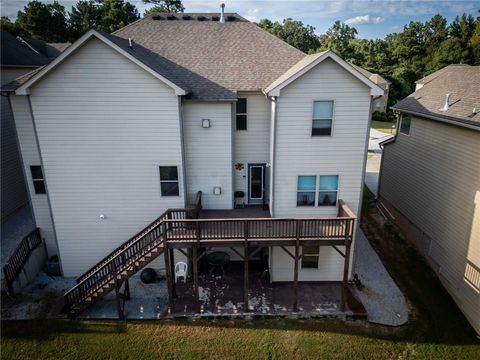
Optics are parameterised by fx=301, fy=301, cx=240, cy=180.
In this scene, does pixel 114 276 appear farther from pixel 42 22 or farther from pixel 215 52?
pixel 42 22

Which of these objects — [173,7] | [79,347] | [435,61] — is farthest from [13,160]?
[435,61]

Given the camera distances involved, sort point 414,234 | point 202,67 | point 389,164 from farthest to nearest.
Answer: point 389,164 < point 414,234 < point 202,67

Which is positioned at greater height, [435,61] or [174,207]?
[435,61]

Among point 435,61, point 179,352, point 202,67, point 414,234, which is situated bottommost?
point 179,352

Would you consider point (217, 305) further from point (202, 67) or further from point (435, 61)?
point (435, 61)

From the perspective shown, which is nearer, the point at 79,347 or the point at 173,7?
the point at 79,347

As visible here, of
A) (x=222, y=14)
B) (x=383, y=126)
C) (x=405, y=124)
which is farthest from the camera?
(x=383, y=126)

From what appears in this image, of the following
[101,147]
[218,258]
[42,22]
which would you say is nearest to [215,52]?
[101,147]
